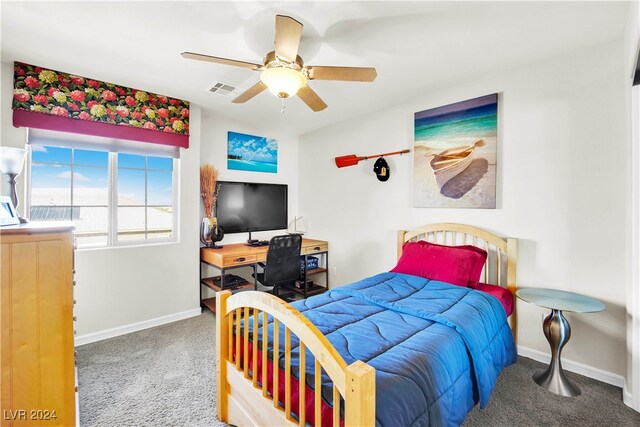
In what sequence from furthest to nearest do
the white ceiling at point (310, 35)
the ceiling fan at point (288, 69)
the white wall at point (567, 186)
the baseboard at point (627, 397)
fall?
1. the white wall at point (567, 186)
2. the baseboard at point (627, 397)
3. the white ceiling at point (310, 35)
4. the ceiling fan at point (288, 69)

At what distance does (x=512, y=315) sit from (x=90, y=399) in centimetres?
336

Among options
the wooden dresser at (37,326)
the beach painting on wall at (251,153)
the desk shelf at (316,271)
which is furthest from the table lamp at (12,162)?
the desk shelf at (316,271)

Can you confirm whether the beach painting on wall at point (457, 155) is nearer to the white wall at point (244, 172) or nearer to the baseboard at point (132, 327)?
the white wall at point (244, 172)

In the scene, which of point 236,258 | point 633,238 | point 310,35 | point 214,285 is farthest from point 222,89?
point 633,238

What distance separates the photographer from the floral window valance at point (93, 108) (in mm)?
2438

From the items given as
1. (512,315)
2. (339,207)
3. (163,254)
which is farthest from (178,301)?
(512,315)

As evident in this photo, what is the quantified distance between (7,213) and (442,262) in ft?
9.98

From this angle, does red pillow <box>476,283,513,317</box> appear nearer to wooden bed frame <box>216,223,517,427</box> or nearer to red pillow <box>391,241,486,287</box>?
red pillow <box>391,241,486,287</box>

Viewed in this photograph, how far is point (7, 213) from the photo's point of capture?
1579 millimetres

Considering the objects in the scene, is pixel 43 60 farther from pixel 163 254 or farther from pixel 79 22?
pixel 163 254

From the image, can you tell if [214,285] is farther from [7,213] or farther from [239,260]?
[7,213]

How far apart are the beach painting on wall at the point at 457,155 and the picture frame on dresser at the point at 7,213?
3224 millimetres

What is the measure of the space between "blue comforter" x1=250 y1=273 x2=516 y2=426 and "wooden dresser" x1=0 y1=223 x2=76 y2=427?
47.5 inches

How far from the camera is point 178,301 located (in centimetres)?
334
